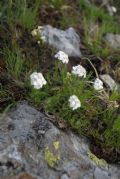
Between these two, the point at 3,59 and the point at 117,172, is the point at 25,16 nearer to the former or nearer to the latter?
the point at 3,59

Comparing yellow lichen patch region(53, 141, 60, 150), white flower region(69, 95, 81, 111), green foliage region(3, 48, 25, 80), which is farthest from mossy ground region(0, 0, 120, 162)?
yellow lichen patch region(53, 141, 60, 150)

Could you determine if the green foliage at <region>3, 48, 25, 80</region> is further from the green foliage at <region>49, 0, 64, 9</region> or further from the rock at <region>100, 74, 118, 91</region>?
the green foliage at <region>49, 0, 64, 9</region>

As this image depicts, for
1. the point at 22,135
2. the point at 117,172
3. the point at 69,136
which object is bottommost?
the point at 117,172

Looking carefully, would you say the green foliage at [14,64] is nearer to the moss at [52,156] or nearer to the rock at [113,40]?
the moss at [52,156]

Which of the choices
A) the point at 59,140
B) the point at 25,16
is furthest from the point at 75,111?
the point at 25,16

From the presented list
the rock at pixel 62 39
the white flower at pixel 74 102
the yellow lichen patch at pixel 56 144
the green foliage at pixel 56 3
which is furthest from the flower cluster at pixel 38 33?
the yellow lichen patch at pixel 56 144

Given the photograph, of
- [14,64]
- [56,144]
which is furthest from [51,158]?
[14,64]
